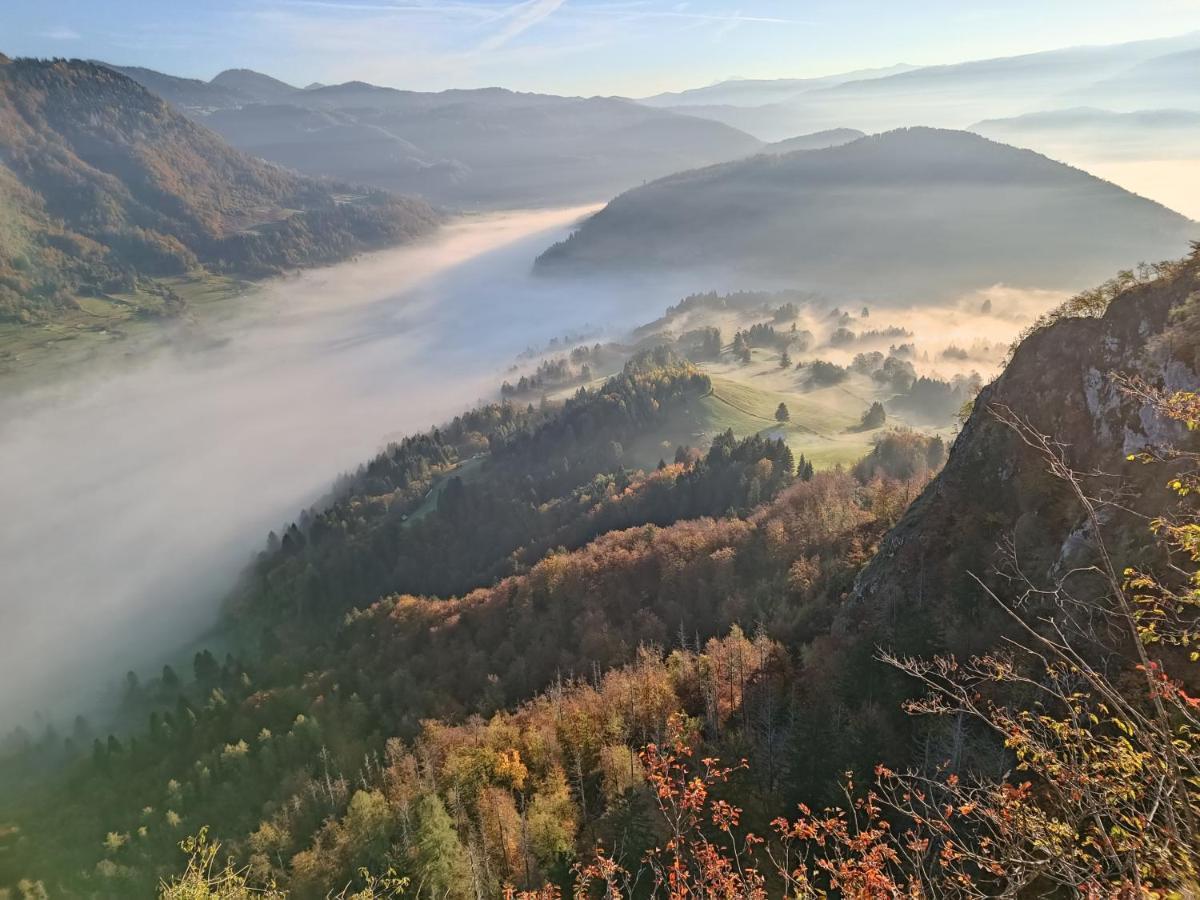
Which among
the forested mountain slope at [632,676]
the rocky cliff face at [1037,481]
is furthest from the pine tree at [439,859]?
the rocky cliff face at [1037,481]

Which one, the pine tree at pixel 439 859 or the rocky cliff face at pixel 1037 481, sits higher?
the rocky cliff face at pixel 1037 481

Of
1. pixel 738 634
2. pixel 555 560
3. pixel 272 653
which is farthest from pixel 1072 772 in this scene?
pixel 272 653

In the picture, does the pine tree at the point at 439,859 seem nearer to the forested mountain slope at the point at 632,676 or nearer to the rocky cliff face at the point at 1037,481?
the forested mountain slope at the point at 632,676

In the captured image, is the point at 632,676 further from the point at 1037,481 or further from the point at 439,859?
the point at 1037,481

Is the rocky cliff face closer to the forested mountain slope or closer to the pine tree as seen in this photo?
the forested mountain slope

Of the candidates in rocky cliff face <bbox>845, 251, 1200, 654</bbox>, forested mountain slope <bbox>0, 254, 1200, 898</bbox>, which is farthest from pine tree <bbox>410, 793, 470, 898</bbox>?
rocky cliff face <bbox>845, 251, 1200, 654</bbox>

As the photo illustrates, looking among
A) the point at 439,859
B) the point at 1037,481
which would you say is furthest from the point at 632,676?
the point at 1037,481

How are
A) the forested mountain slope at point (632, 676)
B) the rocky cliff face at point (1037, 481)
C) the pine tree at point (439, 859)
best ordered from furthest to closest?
the pine tree at point (439, 859) < the forested mountain slope at point (632, 676) < the rocky cliff face at point (1037, 481)

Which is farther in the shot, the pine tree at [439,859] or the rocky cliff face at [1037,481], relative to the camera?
the pine tree at [439,859]
